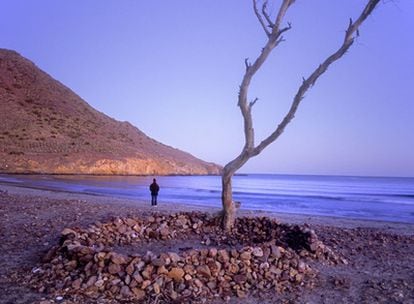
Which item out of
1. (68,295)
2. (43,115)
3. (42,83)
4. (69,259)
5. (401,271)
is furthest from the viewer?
(42,83)

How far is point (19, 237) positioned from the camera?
378 inches

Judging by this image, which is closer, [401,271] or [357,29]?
[401,271]

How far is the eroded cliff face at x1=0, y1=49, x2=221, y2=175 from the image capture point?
60.4 m

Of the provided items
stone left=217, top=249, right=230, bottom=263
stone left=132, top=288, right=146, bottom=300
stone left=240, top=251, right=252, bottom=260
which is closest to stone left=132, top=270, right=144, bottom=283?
stone left=132, top=288, right=146, bottom=300

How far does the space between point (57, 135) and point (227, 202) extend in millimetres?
62658

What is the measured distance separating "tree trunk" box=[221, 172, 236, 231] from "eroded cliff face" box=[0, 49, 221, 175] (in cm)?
5093

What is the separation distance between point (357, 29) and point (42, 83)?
83.8m

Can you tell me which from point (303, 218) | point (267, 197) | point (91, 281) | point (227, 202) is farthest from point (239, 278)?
point (267, 197)

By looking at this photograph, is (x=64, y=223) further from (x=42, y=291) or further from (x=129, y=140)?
(x=129, y=140)

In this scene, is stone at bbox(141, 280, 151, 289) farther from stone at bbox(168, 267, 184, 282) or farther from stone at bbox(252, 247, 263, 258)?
stone at bbox(252, 247, 263, 258)

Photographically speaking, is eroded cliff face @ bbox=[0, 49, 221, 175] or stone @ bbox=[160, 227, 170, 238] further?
eroded cliff face @ bbox=[0, 49, 221, 175]

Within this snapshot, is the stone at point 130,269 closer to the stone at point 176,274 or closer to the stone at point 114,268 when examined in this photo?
the stone at point 114,268

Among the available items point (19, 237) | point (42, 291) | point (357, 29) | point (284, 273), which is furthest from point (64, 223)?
point (357, 29)

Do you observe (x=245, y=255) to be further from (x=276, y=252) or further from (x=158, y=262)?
(x=158, y=262)
